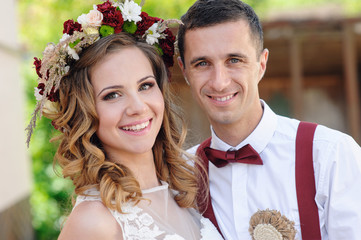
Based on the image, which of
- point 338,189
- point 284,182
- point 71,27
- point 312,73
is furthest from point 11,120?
point 312,73

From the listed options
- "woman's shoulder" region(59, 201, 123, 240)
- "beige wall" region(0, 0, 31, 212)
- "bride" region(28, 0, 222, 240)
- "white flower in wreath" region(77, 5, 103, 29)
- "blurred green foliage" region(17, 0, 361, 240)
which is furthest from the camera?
"blurred green foliage" region(17, 0, 361, 240)

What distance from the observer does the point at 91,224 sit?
6.96ft

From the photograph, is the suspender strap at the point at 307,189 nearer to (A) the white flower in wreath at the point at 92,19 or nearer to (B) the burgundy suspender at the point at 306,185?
(B) the burgundy suspender at the point at 306,185

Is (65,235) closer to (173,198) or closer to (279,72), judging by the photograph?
(173,198)

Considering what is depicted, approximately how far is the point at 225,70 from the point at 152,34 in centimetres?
45

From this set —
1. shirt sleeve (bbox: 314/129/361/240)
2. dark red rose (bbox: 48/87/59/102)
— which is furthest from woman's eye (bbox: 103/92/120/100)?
shirt sleeve (bbox: 314/129/361/240)

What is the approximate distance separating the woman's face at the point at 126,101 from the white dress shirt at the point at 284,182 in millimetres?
537

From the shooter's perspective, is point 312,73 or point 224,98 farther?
point 312,73

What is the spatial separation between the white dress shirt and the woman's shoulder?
0.68 meters

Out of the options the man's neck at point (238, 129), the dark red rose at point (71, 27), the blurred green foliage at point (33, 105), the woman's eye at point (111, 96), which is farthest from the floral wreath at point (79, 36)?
the blurred green foliage at point (33, 105)

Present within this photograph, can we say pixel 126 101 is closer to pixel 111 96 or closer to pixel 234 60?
pixel 111 96

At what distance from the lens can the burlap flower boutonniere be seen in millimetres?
2320

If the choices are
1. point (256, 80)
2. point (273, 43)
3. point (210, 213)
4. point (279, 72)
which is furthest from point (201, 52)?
point (279, 72)

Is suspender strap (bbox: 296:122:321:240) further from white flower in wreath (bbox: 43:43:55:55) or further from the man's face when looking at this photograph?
white flower in wreath (bbox: 43:43:55:55)
